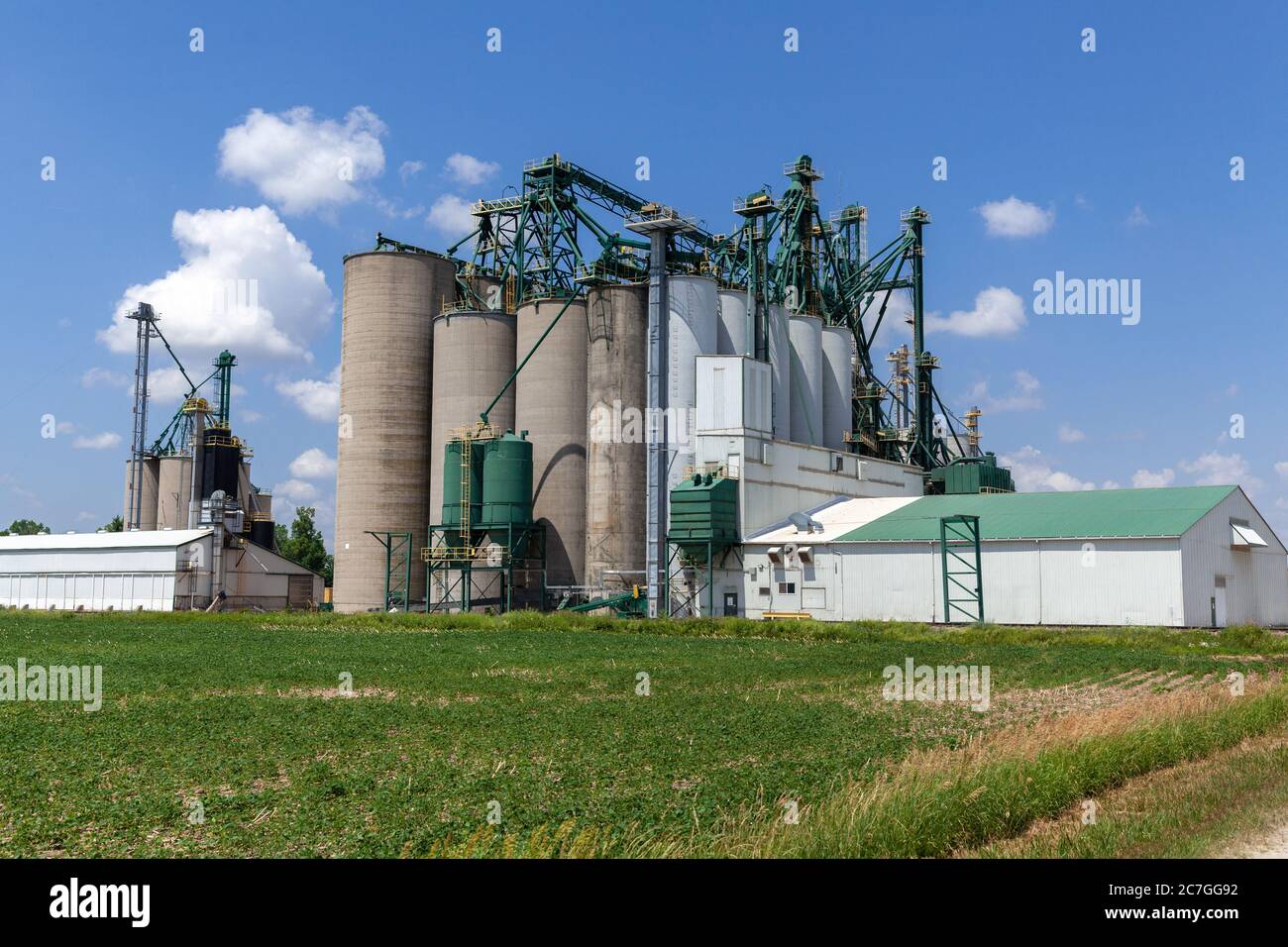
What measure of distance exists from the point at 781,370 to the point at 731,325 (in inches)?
173

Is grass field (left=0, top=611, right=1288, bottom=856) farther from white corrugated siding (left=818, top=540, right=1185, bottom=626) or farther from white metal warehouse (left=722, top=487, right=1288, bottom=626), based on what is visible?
white metal warehouse (left=722, top=487, right=1288, bottom=626)

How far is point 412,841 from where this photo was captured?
37.1 ft

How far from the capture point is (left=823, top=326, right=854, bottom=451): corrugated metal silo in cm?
7362

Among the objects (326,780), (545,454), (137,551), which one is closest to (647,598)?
(545,454)

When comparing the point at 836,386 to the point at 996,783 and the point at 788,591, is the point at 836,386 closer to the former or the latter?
the point at 788,591

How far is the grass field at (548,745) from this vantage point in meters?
11.7

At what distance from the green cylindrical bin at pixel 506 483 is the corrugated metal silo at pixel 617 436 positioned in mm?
3596

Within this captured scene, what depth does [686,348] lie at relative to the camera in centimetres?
6150

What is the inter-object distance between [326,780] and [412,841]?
12.5 feet

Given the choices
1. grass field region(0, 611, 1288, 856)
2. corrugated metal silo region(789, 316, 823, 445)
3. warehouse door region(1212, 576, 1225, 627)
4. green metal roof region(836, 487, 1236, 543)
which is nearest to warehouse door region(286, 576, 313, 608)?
corrugated metal silo region(789, 316, 823, 445)

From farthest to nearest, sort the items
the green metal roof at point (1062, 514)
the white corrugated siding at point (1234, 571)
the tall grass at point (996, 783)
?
1. the green metal roof at point (1062, 514)
2. the white corrugated siding at point (1234, 571)
3. the tall grass at point (996, 783)
